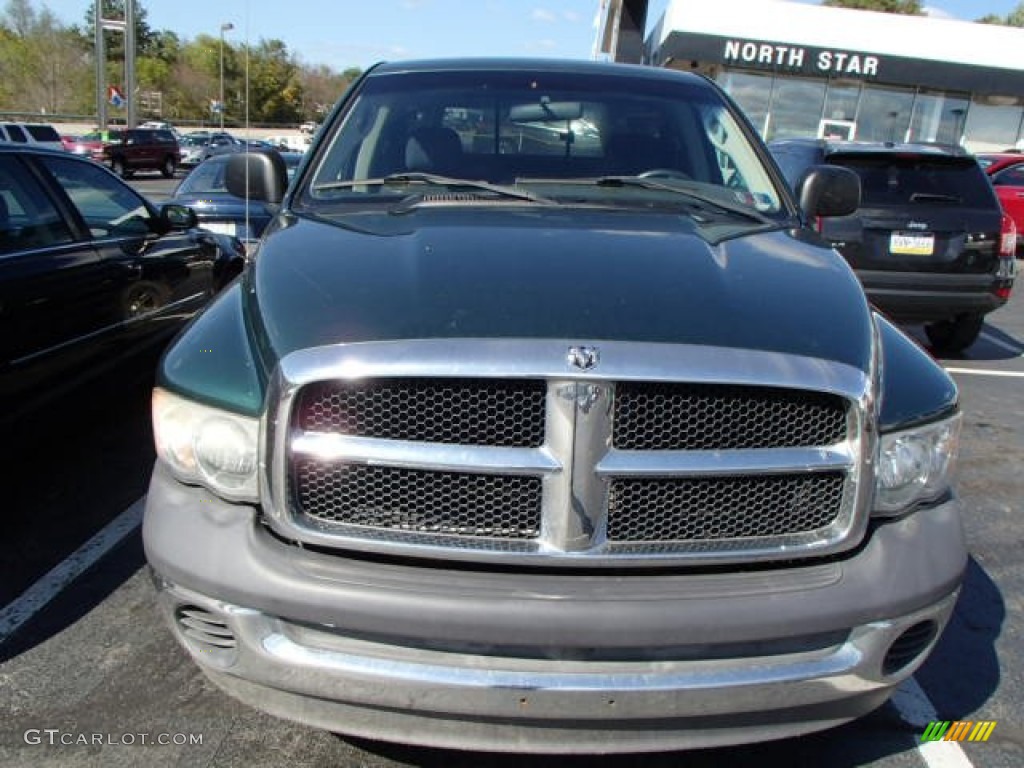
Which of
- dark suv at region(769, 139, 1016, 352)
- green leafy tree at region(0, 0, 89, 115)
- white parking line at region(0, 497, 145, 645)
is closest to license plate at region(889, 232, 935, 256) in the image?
dark suv at region(769, 139, 1016, 352)

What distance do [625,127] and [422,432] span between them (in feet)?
6.83

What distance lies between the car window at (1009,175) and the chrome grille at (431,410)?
16.6 metres

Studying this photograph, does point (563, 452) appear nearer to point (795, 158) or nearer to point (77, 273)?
point (77, 273)

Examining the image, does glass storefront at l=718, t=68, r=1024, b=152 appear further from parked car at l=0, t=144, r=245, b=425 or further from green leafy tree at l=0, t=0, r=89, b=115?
green leafy tree at l=0, t=0, r=89, b=115

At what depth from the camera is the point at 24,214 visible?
4098 mm

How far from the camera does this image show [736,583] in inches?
77.1

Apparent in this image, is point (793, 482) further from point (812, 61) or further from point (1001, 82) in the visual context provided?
point (1001, 82)

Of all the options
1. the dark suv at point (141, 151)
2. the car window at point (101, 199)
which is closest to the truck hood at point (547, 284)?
the car window at point (101, 199)

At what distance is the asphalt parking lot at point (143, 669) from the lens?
2.47 meters

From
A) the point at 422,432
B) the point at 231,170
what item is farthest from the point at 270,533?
the point at 231,170

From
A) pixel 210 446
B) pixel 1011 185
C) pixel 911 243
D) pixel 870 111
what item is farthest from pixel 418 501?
pixel 870 111

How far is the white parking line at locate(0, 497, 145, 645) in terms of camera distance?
3.15 meters

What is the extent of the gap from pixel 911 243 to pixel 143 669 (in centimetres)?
658

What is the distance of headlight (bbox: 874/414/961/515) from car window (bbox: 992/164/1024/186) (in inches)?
625
